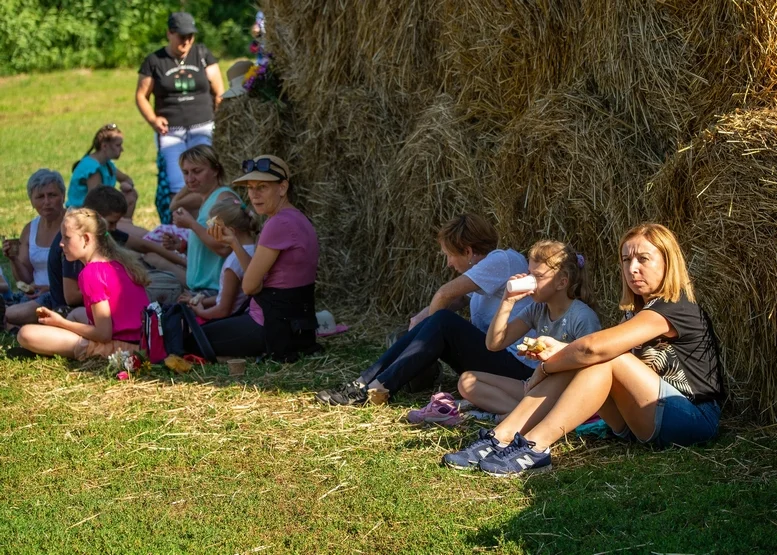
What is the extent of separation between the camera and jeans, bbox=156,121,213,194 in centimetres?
1084

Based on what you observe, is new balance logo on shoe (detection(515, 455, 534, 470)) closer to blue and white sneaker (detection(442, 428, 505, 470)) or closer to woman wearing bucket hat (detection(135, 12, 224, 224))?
blue and white sneaker (detection(442, 428, 505, 470))

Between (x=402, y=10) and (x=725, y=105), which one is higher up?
(x=402, y=10)

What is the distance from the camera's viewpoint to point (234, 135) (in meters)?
9.61

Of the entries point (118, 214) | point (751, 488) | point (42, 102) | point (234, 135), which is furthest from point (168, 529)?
point (42, 102)

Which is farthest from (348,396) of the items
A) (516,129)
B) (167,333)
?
(516,129)

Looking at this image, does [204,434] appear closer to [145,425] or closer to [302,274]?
A: [145,425]

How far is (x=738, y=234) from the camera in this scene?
208 inches

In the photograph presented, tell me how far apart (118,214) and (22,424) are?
249 cm

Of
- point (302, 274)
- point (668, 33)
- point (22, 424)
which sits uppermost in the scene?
point (668, 33)

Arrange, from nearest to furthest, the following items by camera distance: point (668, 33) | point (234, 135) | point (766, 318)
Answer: point (766, 318)
point (668, 33)
point (234, 135)

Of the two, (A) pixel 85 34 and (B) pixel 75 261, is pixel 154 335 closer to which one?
(B) pixel 75 261

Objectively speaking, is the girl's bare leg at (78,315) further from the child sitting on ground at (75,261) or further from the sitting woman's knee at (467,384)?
the sitting woman's knee at (467,384)

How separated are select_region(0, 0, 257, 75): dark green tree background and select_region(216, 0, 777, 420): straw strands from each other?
16935 millimetres

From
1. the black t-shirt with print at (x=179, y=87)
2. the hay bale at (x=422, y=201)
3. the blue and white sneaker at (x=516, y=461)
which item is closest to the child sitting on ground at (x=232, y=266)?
the hay bale at (x=422, y=201)
